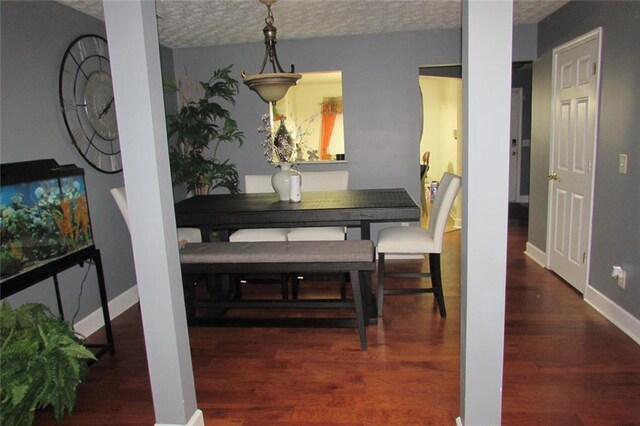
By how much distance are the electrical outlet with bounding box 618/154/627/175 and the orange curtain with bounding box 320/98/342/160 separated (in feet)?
16.6

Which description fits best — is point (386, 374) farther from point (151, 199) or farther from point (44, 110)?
point (44, 110)

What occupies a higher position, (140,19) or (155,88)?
(140,19)

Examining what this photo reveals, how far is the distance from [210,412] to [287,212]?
1.35 m

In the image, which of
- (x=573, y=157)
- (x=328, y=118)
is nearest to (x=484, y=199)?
(x=573, y=157)

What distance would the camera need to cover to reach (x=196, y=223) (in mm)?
3246

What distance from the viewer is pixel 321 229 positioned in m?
3.81

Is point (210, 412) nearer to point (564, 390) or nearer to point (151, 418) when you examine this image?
point (151, 418)

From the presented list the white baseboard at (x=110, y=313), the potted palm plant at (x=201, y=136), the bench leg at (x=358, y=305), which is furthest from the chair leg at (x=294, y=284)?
the white baseboard at (x=110, y=313)

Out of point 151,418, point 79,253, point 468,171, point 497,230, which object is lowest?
point 151,418

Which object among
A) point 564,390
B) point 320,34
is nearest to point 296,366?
point 564,390

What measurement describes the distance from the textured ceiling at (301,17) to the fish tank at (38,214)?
143 cm

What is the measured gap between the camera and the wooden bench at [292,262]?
2.86 m

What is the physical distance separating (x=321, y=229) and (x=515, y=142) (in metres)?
5.58

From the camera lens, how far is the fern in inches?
74.5
